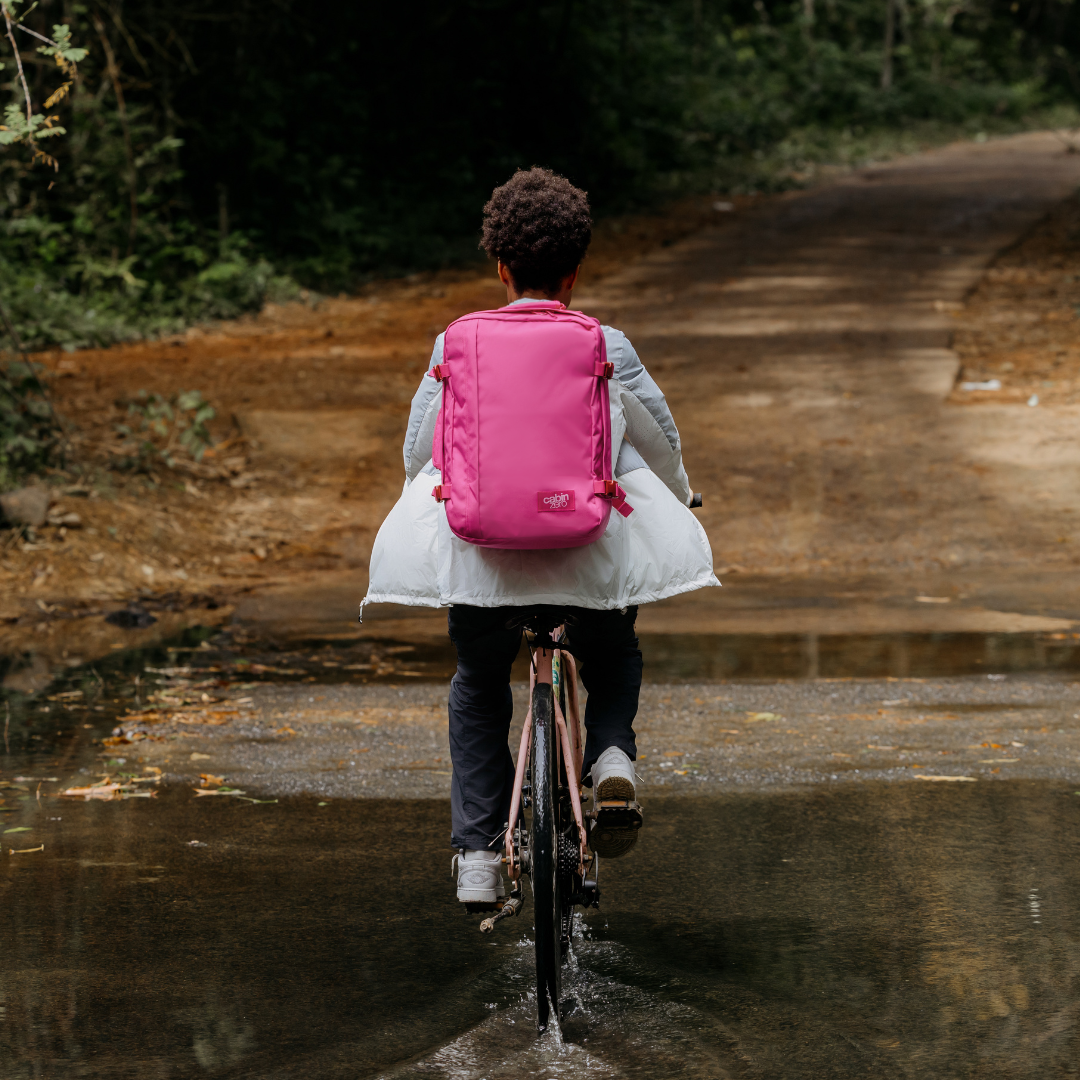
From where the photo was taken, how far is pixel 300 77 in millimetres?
23078

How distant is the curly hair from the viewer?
3885 mm

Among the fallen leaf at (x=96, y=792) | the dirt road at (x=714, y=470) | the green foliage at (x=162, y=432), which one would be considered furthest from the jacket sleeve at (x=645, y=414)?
the green foliage at (x=162, y=432)

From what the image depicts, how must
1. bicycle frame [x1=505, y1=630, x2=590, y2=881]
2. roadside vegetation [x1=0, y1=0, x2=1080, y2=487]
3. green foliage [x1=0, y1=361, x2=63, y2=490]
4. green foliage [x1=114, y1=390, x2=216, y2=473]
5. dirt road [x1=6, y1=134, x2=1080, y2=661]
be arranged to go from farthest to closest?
1. roadside vegetation [x1=0, y1=0, x2=1080, y2=487]
2. green foliage [x1=114, y1=390, x2=216, y2=473]
3. green foliage [x1=0, y1=361, x2=63, y2=490]
4. dirt road [x1=6, y1=134, x2=1080, y2=661]
5. bicycle frame [x1=505, y1=630, x2=590, y2=881]

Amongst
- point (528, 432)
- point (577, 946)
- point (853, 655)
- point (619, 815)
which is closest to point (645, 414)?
point (528, 432)

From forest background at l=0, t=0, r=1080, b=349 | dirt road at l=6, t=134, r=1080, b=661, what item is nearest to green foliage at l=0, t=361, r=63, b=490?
dirt road at l=6, t=134, r=1080, b=661

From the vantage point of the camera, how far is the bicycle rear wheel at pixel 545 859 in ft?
12.0

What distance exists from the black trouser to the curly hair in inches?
36.2

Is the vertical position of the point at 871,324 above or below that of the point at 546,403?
above

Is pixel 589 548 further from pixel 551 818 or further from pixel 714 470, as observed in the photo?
pixel 714 470

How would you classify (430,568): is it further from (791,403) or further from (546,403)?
(791,403)

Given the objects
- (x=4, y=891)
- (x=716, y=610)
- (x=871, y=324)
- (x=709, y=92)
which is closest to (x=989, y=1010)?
(x=4, y=891)

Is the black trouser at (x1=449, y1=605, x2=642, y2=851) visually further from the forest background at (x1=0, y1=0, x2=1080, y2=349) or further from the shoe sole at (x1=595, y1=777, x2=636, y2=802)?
the forest background at (x1=0, y1=0, x2=1080, y2=349)

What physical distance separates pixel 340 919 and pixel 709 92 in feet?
113

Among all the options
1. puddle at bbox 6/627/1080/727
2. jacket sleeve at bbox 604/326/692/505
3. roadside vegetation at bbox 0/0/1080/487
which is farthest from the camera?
roadside vegetation at bbox 0/0/1080/487
